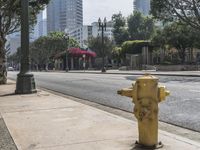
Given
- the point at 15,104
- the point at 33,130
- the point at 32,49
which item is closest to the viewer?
the point at 33,130

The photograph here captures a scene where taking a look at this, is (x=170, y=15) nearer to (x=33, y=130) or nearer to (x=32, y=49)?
(x=33, y=130)

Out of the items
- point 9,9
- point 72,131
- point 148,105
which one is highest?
point 9,9

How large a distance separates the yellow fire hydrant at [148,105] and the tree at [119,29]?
11750 centimetres

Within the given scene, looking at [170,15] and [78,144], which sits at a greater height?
[170,15]

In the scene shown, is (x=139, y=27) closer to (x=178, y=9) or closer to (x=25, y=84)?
(x=178, y=9)

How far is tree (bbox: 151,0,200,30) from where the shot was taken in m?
41.0

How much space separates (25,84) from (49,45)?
353 ft

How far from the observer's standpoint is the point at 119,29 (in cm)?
12625

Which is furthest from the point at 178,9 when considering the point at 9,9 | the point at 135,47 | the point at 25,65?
the point at 135,47

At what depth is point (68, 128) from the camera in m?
10.0

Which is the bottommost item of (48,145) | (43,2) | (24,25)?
(48,145)

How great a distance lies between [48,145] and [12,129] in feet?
6.90

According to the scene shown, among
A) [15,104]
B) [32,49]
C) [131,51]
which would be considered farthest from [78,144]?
[32,49]

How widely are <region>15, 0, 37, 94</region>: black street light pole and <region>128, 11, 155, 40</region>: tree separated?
345 ft
